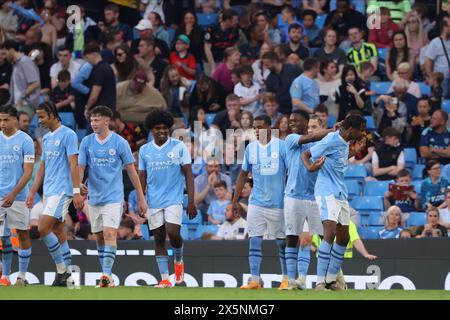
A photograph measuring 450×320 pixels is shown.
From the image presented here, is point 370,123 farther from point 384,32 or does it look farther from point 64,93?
point 64,93

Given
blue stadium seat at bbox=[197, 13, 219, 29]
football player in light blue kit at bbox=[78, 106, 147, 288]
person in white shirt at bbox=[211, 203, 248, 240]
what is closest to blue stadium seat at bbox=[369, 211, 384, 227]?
person in white shirt at bbox=[211, 203, 248, 240]

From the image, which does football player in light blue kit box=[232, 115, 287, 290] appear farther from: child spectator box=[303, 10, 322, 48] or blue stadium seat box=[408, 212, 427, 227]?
child spectator box=[303, 10, 322, 48]

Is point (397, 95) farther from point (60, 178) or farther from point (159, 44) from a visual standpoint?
point (60, 178)

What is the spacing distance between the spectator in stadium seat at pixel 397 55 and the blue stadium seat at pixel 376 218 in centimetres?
341

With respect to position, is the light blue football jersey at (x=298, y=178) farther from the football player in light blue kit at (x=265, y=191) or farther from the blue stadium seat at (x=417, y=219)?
the blue stadium seat at (x=417, y=219)

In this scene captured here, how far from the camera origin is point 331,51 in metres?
23.3

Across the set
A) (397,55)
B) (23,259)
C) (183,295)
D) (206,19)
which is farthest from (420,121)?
(183,295)

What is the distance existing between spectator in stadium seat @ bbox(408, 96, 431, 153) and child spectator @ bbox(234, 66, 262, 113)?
9.57 ft

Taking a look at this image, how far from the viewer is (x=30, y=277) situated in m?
20.6

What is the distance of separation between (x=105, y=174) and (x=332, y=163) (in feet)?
9.97

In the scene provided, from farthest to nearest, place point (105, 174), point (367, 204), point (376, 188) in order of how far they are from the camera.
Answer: point (376, 188) → point (367, 204) → point (105, 174)

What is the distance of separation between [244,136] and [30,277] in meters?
4.47

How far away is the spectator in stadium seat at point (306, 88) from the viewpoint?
2202 centimetres
